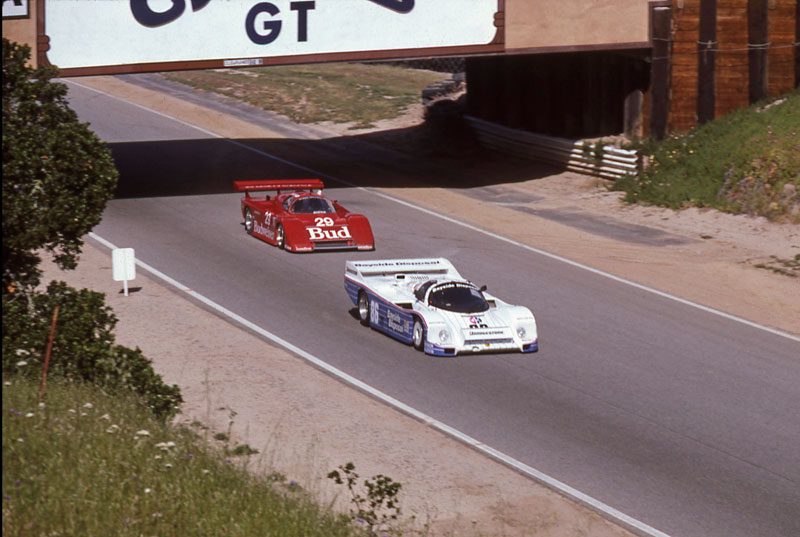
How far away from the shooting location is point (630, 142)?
3416 centimetres

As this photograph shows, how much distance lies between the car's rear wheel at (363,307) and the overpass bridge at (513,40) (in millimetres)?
12260

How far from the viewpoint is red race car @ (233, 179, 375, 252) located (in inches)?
962

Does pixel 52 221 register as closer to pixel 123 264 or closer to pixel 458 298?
pixel 458 298

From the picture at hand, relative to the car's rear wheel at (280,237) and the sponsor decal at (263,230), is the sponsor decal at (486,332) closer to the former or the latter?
the car's rear wheel at (280,237)

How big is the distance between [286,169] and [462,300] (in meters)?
18.8

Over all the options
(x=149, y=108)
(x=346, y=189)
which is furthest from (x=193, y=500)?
(x=149, y=108)

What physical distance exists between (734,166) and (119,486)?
82.2 ft

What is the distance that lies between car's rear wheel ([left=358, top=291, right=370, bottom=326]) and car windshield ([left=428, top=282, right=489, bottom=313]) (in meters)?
1.62

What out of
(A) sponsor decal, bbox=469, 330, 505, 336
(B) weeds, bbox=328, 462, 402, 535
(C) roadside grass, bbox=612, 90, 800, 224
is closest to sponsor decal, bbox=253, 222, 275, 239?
(A) sponsor decal, bbox=469, 330, 505, 336

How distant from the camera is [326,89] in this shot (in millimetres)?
52062

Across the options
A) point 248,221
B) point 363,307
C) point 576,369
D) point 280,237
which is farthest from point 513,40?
point 576,369

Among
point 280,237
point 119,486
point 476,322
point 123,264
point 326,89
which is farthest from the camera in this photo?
point 326,89

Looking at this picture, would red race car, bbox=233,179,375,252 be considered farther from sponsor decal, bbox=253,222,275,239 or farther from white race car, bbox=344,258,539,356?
white race car, bbox=344,258,539,356

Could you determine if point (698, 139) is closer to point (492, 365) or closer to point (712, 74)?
point (712, 74)
